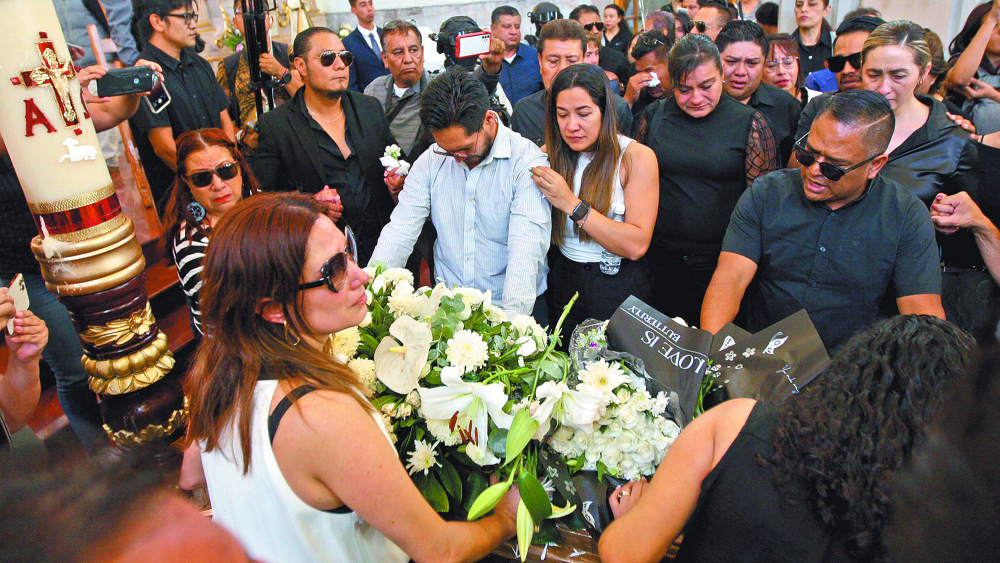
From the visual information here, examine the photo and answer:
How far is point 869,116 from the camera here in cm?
203

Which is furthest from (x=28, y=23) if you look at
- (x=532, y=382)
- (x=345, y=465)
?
(x=532, y=382)

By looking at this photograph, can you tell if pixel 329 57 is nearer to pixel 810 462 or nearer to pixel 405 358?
pixel 405 358

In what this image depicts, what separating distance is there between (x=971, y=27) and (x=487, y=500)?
437 centimetres

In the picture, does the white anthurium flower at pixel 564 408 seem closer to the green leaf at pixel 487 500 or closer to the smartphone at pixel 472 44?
the green leaf at pixel 487 500

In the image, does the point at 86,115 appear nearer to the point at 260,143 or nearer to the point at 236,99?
the point at 260,143

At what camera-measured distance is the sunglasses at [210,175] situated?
246 centimetres

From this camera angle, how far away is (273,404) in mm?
1246

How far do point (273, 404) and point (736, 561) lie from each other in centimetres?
103

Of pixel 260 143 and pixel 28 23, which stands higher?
pixel 28 23

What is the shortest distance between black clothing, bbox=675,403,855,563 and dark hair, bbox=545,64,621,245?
1.52m

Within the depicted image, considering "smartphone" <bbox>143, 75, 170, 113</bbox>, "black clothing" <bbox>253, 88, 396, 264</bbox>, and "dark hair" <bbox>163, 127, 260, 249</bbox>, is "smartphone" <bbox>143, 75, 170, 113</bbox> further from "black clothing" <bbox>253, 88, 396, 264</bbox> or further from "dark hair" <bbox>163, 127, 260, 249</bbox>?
"black clothing" <bbox>253, 88, 396, 264</bbox>

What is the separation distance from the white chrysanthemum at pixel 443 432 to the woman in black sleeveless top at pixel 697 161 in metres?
1.99

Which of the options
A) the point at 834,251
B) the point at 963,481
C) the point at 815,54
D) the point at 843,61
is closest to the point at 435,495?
the point at 963,481

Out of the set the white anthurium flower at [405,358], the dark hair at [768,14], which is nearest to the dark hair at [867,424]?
the white anthurium flower at [405,358]
